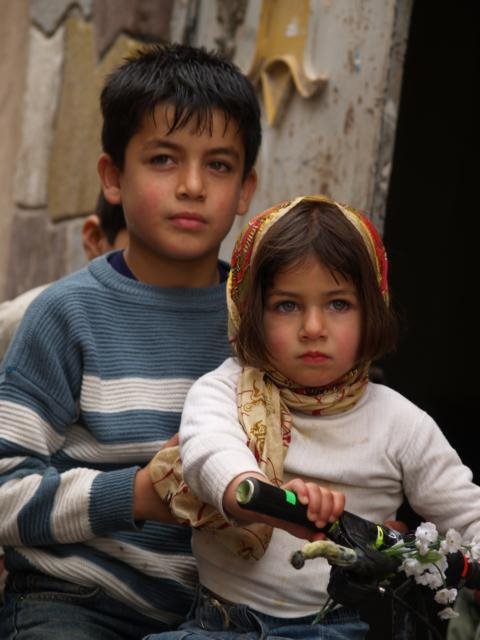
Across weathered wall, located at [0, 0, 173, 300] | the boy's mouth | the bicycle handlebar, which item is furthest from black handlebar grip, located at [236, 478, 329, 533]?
weathered wall, located at [0, 0, 173, 300]

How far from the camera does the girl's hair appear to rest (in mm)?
2541

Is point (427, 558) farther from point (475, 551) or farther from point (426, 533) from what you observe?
point (475, 551)

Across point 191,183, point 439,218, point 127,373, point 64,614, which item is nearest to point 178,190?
point 191,183

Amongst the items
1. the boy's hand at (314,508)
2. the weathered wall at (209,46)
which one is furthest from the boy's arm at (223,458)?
the weathered wall at (209,46)

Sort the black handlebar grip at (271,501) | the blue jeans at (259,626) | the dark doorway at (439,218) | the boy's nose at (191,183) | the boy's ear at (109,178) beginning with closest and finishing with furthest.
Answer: the black handlebar grip at (271,501)
the blue jeans at (259,626)
the boy's nose at (191,183)
the boy's ear at (109,178)
the dark doorway at (439,218)

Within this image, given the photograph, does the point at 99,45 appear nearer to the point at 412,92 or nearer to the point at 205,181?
the point at 412,92

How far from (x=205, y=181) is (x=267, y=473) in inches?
30.1

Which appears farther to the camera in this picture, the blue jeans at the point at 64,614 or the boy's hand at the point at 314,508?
the blue jeans at the point at 64,614

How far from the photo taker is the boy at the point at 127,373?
2775mm

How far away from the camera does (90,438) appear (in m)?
2.88

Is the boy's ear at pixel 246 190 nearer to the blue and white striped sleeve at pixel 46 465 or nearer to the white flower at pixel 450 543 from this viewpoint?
the blue and white striped sleeve at pixel 46 465

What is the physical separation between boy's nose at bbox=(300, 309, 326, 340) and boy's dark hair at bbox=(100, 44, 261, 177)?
2.00 feet

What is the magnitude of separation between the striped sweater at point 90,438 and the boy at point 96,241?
93 centimetres

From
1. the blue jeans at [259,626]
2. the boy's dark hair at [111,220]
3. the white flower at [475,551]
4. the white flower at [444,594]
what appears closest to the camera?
the white flower at [444,594]
